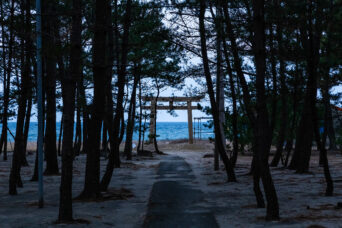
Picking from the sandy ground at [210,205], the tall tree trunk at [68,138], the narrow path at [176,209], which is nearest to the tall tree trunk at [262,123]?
the sandy ground at [210,205]

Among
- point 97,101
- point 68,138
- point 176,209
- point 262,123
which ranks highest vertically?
point 97,101

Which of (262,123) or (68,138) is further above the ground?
(262,123)

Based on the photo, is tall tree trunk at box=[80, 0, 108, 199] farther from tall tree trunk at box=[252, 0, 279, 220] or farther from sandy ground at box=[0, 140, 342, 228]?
tall tree trunk at box=[252, 0, 279, 220]

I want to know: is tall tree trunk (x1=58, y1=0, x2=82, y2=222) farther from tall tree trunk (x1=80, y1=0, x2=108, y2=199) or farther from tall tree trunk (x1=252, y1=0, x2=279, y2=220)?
tall tree trunk (x1=252, y1=0, x2=279, y2=220)

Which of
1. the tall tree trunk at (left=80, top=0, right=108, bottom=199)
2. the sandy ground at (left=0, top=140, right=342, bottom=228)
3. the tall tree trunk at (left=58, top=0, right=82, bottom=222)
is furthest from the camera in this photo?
the tall tree trunk at (left=80, top=0, right=108, bottom=199)

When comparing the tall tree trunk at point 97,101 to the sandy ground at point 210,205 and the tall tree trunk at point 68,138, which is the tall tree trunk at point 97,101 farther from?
the tall tree trunk at point 68,138

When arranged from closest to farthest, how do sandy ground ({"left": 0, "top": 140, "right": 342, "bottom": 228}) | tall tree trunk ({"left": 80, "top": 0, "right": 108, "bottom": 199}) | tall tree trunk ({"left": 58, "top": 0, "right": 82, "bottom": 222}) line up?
tall tree trunk ({"left": 58, "top": 0, "right": 82, "bottom": 222}), sandy ground ({"left": 0, "top": 140, "right": 342, "bottom": 228}), tall tree trunk ({"left": 80, "top": 0, "right": 108, "bottom": 199})

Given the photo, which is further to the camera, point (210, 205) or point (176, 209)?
point (210, 205)

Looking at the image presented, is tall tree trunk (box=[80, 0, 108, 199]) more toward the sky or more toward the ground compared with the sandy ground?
more toward the sky

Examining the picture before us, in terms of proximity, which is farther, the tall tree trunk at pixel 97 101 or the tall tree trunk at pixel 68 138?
the tall tree trunk at pixel 97 101

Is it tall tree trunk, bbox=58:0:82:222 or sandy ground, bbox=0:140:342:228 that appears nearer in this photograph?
tall tree trunk, bbox=58:0:82:222

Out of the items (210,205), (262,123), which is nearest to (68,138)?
(262,123)

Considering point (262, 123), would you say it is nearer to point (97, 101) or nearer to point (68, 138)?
point (68, 138)

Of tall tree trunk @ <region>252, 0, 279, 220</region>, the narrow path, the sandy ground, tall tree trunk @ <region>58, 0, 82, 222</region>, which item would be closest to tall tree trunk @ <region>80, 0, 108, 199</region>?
the sandy ground
